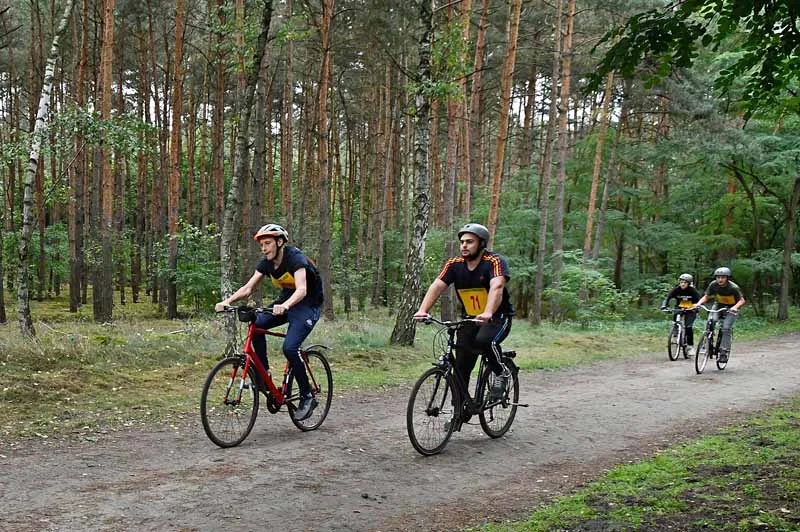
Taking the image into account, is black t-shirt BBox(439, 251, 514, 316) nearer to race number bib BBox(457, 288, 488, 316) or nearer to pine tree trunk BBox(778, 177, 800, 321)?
race number bib BBox(457, 288, 488, 316)

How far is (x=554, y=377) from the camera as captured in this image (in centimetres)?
1167

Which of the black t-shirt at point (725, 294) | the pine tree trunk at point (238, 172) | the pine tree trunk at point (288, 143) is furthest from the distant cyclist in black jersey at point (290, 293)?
the pine tree trunk at point (288, 143)

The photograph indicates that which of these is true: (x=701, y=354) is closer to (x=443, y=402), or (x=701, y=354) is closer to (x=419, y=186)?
(x=419, y=186)

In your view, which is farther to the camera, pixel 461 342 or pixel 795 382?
pixel 795 382

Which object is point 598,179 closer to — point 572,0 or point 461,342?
point 572,0

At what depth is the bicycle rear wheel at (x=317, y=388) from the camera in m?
6.97

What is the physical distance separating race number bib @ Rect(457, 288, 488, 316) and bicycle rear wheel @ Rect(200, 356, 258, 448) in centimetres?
219

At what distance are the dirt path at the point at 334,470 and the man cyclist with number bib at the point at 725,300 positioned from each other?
3961 mm

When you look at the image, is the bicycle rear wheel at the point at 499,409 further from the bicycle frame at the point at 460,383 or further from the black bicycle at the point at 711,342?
the black bicycle at the point at 711,342

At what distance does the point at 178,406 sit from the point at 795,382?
32.7 feet

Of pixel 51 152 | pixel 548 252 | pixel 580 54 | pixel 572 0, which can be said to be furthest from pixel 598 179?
pixel 51 152

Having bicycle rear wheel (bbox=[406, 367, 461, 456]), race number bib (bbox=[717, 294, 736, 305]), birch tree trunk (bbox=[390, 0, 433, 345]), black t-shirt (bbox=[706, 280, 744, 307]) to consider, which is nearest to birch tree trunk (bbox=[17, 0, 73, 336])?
birch tree trunk (bbox=[390, 0, 433, 345])

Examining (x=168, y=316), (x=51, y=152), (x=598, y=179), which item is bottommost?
(x=168, y=316)

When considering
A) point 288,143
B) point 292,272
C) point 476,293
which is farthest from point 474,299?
point 288,143
